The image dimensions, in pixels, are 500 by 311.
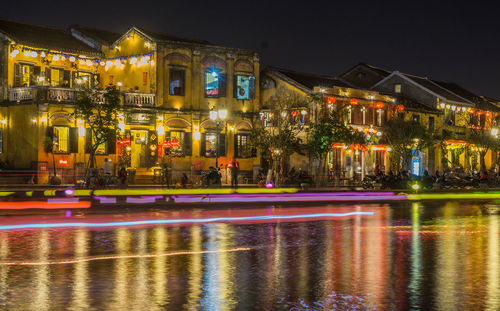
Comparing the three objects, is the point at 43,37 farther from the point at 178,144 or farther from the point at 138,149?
the point at 178,144

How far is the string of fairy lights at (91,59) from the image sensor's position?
38562 millimetres

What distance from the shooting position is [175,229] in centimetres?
1722

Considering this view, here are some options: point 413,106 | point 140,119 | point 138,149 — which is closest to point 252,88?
point 140,119

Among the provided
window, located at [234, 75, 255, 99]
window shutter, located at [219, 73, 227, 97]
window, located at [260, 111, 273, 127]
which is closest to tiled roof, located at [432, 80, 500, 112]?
window, located at [260, 111, 273, 127]

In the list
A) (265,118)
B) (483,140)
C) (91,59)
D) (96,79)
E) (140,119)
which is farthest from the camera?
(483,140)

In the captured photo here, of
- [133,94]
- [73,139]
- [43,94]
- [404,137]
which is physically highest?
[133,94]

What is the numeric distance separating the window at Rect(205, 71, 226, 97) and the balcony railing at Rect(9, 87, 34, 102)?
11107 millimetres

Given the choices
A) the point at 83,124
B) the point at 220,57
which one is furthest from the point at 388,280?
the point at 220,57

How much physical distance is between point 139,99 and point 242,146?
8124mm

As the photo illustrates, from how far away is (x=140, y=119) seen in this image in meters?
40.5

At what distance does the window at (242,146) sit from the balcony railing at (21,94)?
13.7 m

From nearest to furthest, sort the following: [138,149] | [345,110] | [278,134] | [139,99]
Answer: [139,99] → [138,149] → [278,134] → [345,110]

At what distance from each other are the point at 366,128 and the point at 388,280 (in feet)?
144

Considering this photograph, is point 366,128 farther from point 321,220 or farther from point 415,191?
point 321,220
